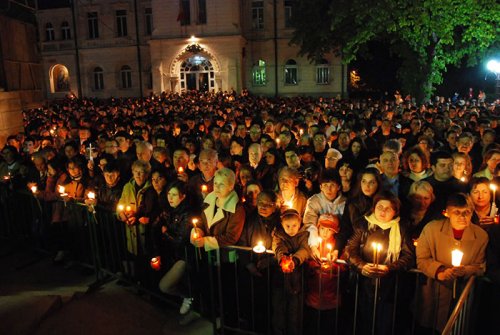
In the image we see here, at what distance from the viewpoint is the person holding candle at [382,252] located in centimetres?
373

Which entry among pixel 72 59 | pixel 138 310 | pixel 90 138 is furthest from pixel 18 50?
pixel 72 59

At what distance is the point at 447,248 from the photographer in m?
3.66

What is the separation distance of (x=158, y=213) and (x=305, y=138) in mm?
4014

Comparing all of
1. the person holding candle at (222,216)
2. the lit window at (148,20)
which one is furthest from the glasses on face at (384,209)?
the lit window at (148,20)

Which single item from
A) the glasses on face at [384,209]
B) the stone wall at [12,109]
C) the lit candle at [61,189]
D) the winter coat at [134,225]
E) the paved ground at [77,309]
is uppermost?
the stone wall at [12,109]

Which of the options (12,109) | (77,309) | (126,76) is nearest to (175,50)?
(126,76)

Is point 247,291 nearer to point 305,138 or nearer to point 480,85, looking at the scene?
point 305,138

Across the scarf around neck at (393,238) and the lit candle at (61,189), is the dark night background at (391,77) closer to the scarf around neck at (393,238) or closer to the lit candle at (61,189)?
the lit candle at (61,189)

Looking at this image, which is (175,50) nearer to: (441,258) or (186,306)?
(186,306)

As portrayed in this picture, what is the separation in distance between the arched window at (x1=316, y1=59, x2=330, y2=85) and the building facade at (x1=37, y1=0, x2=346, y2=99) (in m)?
0.09

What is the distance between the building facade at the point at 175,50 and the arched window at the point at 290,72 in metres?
0.09

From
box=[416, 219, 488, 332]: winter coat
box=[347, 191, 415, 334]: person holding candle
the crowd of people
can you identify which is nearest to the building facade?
the crowd of people

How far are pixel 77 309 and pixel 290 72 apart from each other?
34476mm

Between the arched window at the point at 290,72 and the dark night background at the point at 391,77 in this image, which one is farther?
the arched window at the point at 290,72
